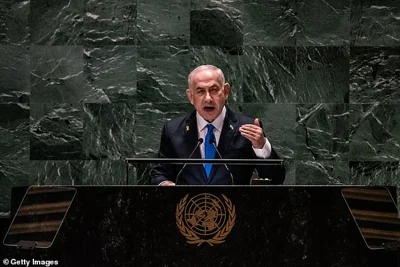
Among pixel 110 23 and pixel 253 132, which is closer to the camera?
pixel 253 132

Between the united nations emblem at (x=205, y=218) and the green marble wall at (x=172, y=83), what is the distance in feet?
9.55

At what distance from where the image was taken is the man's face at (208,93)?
4340mm

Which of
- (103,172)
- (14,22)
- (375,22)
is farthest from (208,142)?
(14,22)

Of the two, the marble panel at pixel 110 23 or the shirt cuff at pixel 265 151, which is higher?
the marble panel at pixel 110 23

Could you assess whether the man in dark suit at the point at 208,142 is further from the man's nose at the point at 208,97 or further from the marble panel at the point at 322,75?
the marble panel at the point at 322,75

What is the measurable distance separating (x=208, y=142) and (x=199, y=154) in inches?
4.9

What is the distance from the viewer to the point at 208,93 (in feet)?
14.3

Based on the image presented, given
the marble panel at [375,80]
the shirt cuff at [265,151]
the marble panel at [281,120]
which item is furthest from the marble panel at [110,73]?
the shirt cuff at [265,151]

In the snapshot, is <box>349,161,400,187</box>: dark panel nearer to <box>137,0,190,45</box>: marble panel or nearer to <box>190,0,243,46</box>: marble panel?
<box>190,0,243,46</box>: marble panel

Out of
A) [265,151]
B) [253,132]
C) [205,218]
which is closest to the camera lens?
[205,218]

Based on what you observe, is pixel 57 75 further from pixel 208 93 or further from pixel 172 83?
pixel 208 93

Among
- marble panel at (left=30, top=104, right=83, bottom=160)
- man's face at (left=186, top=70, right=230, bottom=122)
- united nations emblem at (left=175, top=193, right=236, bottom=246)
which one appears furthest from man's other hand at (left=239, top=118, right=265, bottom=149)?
marble panel at (left=30, top=104, right=83, bottom=160)

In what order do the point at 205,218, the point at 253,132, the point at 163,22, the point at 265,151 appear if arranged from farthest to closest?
1. the point at 163,22
2. the point at 265,151
3. the point at 253,132
4. the point at 205,218

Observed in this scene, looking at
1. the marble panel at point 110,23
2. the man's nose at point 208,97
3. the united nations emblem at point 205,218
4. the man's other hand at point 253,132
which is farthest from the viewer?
the marble panel at point 110,23
